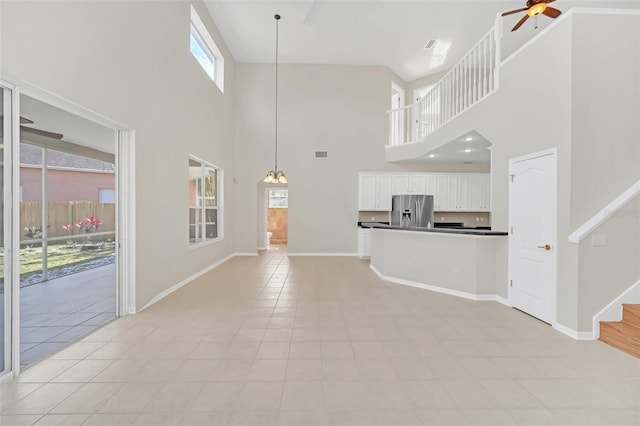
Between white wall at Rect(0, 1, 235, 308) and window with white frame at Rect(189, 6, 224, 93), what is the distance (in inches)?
8.8

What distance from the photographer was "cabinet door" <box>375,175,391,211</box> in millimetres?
8297

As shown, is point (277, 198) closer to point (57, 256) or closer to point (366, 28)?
point (366, 28)

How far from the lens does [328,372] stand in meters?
2.33

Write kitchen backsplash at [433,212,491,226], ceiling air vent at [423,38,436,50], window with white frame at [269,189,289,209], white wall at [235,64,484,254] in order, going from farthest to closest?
window with white frame at [269,189,289,209] → kitchen backsplash at [433,212,491,226] → white wall at [235,64,484,254] → ceiling air vent at [423,38,436,50]

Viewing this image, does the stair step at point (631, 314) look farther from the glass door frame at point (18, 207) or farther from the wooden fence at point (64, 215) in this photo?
the wooden fence at point (64, 215)

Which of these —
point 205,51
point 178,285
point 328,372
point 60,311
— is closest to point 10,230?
point 60,311

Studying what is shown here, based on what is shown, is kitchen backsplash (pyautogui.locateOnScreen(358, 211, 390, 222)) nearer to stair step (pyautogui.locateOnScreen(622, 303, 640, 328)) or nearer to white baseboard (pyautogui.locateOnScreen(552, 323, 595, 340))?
white baseboard (pyautogui.locateOnScreen(552, 323, 595, 340))

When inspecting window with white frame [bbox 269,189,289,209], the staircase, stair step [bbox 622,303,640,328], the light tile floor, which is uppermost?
window with white frame [bbox 269,189,289,209]

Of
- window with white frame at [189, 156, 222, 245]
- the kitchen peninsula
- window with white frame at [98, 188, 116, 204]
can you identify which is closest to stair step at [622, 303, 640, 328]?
the kitchen peninsula

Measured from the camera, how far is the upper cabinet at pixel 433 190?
27.2 ft

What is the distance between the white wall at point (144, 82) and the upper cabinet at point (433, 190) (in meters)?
4.22

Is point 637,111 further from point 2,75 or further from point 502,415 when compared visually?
point 2,75

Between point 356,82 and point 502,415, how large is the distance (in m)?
8.23

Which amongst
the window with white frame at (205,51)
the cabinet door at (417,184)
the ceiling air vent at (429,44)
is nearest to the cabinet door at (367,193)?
the cabinet door at (417,184)
